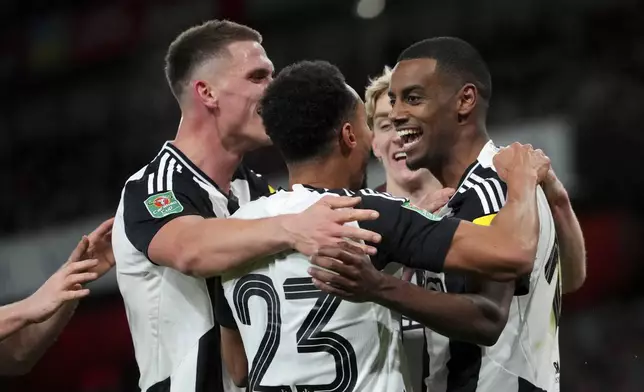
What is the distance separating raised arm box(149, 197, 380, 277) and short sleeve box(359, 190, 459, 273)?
0.21ft

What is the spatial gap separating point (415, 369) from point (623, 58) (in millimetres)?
6290

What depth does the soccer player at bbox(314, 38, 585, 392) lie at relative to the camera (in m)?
2.54

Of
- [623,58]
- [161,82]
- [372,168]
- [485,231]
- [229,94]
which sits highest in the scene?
[623,58]

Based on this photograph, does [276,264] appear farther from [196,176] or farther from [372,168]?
[372,168]

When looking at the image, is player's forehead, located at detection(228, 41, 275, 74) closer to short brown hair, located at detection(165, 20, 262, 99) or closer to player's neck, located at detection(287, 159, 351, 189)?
short brown hair, located at detection(165, 20, 262, 99)

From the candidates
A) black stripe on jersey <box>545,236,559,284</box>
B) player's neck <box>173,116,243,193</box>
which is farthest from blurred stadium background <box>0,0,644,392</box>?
black stripe on jersey <box>545,236,559,284</box>

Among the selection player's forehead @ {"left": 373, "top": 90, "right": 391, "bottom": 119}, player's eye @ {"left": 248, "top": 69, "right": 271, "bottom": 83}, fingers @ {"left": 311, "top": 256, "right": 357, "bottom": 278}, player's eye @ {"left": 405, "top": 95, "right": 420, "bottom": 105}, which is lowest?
fingers @ {"left": 311, "top": 256, "right": 357, "bottom": 278}

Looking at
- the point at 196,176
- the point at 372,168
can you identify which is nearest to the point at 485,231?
the point at 196,176

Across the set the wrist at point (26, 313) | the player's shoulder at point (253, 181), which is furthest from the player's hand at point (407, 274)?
the wrist at point (26, 313)

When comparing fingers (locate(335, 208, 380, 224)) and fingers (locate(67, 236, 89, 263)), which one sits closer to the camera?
fingers (locate(335, 208, 380, 224))

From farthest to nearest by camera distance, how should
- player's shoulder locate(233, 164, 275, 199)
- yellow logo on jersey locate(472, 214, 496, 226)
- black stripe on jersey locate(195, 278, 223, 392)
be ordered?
player's shoulder locate(233, 164, 275, 199)
black stripe on jersey locate(195, 278, 223, 392)
yellow logo on jersey locate(472, 214, 496, 226)

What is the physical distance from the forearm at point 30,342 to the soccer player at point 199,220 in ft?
1.64

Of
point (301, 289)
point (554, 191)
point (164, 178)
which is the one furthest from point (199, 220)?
point (554, 191)

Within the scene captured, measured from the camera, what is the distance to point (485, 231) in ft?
8.27
